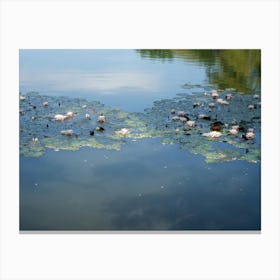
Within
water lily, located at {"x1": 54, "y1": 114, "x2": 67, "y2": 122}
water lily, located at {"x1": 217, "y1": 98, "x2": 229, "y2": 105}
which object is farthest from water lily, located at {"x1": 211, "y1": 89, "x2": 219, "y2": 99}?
water lily, located at {"x1": 54, "y1": 114, "x2": 67, "y2": 122}

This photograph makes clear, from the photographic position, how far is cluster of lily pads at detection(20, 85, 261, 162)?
162 inches

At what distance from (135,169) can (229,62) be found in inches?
54.8

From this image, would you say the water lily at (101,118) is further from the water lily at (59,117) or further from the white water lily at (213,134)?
the white water lily at (213,134)

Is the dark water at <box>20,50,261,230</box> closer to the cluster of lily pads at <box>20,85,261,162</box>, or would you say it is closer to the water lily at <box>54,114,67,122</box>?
the cluster of lily pads at <box>20,85,261,162</box>

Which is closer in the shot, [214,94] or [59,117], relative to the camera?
[59,117]

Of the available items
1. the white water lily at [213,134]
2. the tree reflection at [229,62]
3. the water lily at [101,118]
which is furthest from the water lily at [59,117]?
the white water lily at [213,134]

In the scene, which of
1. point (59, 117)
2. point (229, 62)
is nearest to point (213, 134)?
point (229, 62)

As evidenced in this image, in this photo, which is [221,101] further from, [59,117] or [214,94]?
[59,117]

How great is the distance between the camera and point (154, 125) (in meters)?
4.38

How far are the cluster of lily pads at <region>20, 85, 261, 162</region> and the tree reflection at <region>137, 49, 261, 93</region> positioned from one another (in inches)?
4.7

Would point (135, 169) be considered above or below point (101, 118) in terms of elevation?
below

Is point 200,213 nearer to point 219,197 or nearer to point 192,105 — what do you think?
point 219,197

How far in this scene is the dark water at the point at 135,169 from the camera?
3566 millimetres
